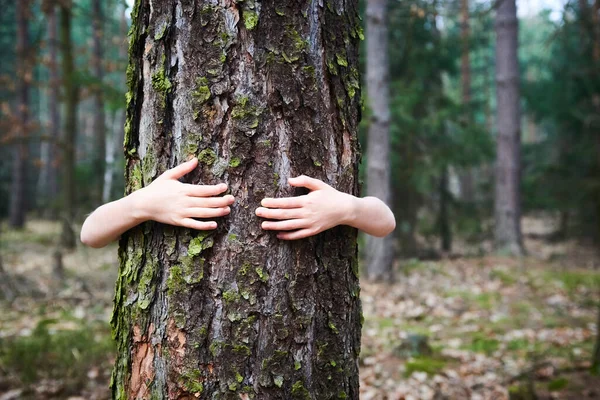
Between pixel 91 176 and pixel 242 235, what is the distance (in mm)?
14172

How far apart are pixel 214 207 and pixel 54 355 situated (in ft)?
10.7

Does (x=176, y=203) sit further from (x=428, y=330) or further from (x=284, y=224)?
(x=428, y=330)

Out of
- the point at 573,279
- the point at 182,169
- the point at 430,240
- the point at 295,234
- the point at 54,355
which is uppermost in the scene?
the point at 182,169

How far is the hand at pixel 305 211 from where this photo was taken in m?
1.63

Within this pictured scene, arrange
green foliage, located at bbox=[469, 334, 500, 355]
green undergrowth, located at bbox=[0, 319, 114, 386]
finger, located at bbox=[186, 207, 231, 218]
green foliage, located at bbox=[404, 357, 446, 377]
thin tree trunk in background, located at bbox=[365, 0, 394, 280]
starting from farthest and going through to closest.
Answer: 1. thin tree trunk in background, located at bbox=[365, 0, 394, 280]
2. green foliage, located at bbox=[469, 334, 500, 355]
3. green foliage, located at bbox=[404, 357, 446, 377]
4. green undergrowth, located at bbox=[0, 319, 114, 386]
5. finger, located at bbox=[186, 207, 231, 218]

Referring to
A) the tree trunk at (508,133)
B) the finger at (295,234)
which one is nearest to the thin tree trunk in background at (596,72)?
the tree trunk at (508,133)

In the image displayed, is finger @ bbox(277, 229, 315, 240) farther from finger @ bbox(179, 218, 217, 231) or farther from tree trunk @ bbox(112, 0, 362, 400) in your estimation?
finger @ bbox(179, 218, 217, 231)

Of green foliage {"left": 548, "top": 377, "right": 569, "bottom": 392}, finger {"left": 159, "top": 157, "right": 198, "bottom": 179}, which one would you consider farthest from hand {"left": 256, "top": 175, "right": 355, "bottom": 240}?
green foliage {"left": 548, "top": 377, "right": 569, "bottom": 392}

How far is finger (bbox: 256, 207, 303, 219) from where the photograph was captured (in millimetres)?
1628

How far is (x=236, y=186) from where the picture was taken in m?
1.65

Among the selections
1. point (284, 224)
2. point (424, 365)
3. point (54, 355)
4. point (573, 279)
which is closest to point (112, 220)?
point (284, 224)

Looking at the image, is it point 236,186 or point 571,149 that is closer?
point 236,186

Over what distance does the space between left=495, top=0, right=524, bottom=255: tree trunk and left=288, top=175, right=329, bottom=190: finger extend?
9.87 meters

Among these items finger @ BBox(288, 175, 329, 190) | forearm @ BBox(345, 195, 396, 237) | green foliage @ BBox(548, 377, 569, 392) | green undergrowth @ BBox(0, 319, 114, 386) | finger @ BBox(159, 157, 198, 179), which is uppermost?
finger @ BBox(159, 157, 198, 179)
